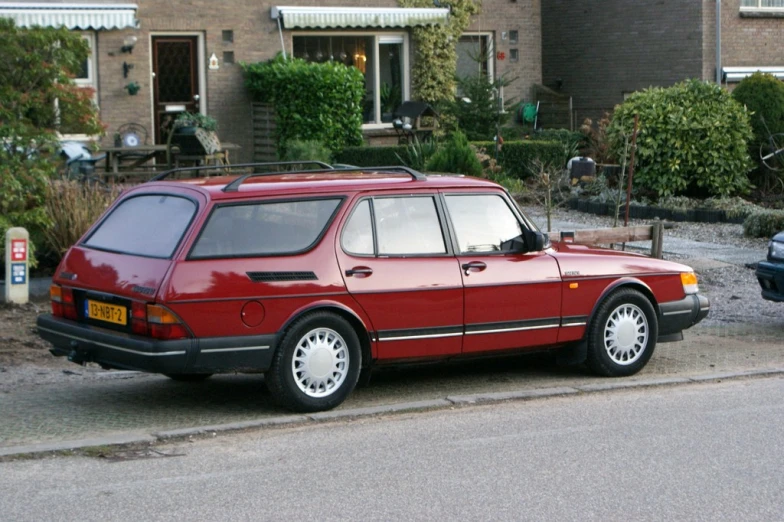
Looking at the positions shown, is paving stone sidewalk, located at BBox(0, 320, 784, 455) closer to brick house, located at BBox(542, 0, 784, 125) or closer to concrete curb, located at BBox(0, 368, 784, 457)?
concrete curb, located at BBox(0, 368, 784, 457)

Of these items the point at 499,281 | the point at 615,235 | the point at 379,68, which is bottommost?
the point at 499,281

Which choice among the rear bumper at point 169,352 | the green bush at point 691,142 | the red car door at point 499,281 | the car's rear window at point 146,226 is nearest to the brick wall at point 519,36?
the green bush at point 691,142

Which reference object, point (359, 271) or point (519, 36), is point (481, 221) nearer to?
point (359, 271)

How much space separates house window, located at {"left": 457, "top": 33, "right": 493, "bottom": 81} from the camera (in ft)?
84.1

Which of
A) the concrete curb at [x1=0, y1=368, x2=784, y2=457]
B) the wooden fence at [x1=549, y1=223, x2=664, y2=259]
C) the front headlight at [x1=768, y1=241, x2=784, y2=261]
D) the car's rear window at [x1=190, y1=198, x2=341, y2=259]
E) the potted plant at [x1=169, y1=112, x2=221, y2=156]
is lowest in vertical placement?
the concrete curb at [x1=0, y1=368, x2=784, y2=457]

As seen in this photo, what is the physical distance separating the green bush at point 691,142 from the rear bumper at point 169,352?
500 inches

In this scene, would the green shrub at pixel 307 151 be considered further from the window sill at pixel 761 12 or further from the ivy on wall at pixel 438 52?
the window sill at pixel 761 12

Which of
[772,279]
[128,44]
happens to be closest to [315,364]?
[772,279]

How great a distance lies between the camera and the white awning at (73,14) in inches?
746

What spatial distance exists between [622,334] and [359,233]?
2.33 meters

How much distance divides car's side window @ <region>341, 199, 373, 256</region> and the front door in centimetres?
1386

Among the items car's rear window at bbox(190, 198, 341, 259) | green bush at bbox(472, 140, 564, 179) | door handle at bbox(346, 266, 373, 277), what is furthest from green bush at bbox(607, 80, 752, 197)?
car's rear window at bbox(190, 198, 341, 259)

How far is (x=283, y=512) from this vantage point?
5.73m

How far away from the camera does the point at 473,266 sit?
8383 mm
